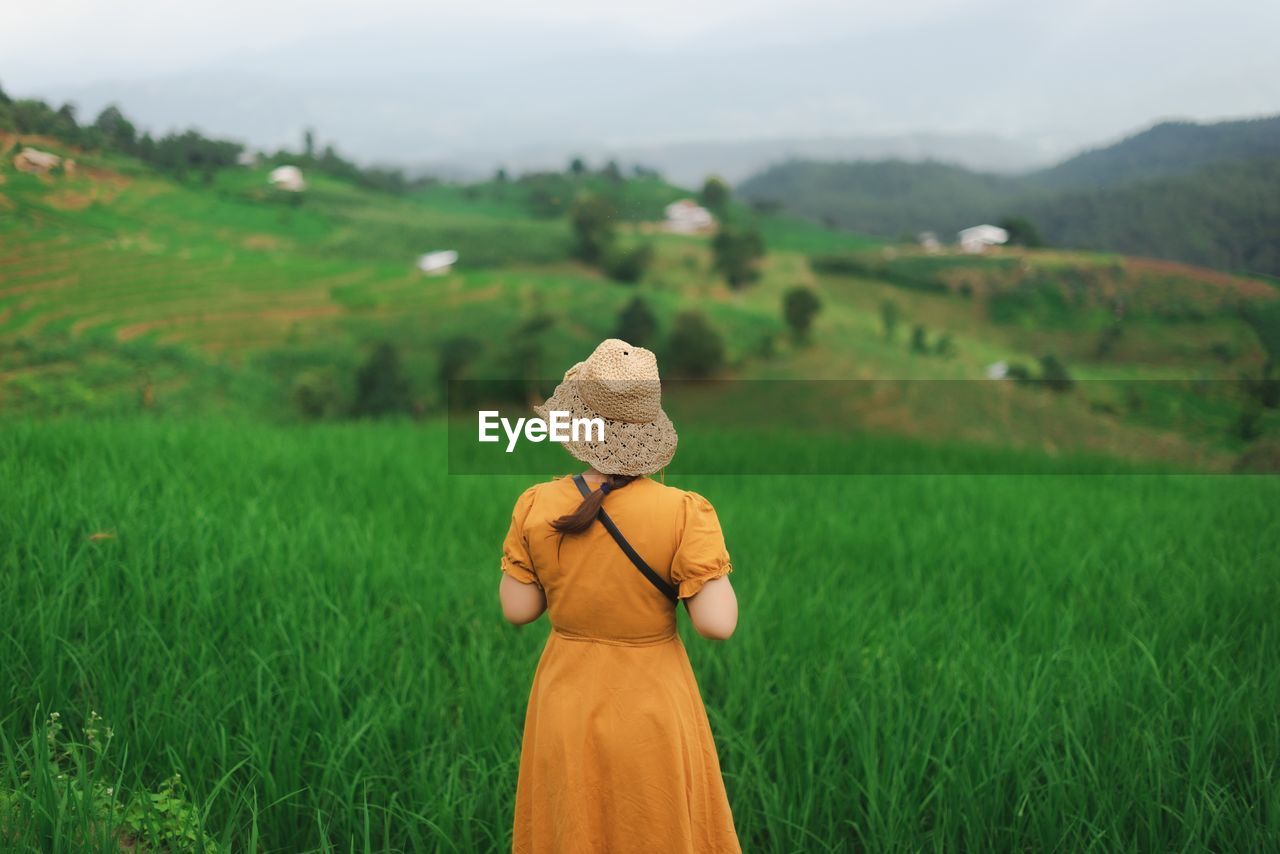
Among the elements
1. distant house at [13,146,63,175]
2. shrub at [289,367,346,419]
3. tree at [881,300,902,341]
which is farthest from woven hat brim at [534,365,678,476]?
tree at [881,300,902,341]

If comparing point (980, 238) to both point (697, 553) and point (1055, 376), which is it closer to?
point (1055, 376)

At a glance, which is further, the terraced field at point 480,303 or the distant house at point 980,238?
the distant house at point 980,238

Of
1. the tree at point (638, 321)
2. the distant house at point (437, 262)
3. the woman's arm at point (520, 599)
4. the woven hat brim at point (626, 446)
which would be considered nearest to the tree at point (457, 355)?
the distant house at point (437, 262)

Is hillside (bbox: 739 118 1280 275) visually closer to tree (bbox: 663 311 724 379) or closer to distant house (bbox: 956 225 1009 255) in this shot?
distant house (bbox: 956 225 1009 255)

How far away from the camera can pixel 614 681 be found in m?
1.38

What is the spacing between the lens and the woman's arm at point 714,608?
130cm

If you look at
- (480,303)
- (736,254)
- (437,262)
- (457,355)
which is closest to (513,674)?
(457,355)

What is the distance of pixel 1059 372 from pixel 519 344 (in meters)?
6.31

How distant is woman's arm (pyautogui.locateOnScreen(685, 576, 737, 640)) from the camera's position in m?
1.30

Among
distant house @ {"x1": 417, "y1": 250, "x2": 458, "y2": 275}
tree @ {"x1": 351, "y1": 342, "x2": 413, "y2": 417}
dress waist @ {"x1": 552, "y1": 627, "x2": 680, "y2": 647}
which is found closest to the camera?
dress waist @ {"x1": 552, "y1": 627, "x2": 680, "y2": 647}

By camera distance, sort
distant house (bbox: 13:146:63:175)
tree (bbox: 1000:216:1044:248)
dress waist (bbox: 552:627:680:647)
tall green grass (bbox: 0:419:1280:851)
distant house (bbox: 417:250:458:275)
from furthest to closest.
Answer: tree (bbox: 1000:216:1044:248), distant house (bbox: 417:250:458:275), distant house (bbox: 13:146:63:175), tall green grass (bbox: 0:419:1280:851), dress waist (bbox: 552:627:680:647)

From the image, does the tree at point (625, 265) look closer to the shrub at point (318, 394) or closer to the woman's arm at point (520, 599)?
the shrub at point (318, 394)

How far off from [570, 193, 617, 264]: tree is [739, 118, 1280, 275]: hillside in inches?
98.6

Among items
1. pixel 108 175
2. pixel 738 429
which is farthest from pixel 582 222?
pixel 108 175
